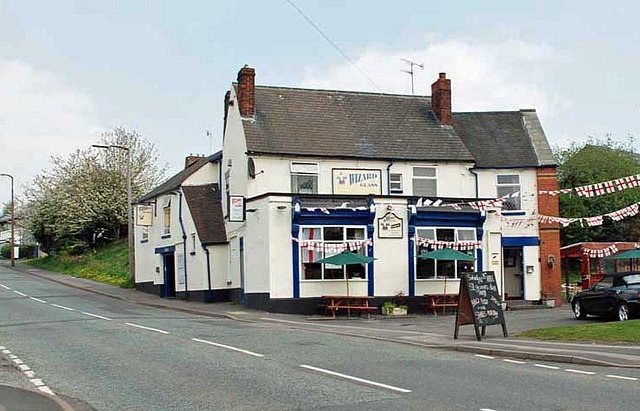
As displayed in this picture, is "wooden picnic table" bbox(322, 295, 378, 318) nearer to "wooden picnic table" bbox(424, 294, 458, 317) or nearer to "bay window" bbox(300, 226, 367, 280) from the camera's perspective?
"bay window" bbox(300, 226, 367, 280)

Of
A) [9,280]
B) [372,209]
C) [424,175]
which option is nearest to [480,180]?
[424,175]

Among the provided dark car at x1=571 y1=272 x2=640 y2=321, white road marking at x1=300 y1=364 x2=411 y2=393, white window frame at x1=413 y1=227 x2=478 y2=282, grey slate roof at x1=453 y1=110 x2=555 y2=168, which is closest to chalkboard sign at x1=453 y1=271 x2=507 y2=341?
dark car at x1=571 y1=272 x2=640 y2=321

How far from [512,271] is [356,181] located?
27.8ft

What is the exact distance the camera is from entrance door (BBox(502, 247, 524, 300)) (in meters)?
35.2

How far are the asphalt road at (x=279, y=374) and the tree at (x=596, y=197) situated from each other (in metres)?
31.7

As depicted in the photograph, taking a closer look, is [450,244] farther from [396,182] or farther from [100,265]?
[100,265]

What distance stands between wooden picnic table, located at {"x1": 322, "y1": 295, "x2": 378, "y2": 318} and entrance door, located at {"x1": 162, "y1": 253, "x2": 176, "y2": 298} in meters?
13.0

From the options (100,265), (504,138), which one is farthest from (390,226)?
(100,265)

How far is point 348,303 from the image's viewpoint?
29469 millimetres

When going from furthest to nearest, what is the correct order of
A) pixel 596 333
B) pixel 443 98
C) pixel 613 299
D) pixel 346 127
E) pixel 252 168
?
1. pixel 443 98
2. pixel 346 127
3. pixel 252 168
4. pixel 613 299
5. pixel 596 333

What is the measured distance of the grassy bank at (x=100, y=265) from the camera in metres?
50.2

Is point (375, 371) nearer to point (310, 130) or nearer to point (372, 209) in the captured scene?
point (372, 209)

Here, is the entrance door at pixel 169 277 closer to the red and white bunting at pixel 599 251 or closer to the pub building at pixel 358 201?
the pub building at pixel 358 201

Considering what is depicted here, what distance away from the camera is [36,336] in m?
19.9
